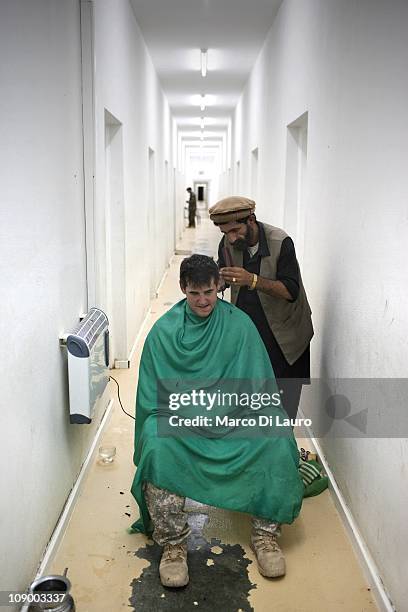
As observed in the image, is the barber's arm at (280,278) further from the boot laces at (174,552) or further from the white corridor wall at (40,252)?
the boot laces at (174,552)

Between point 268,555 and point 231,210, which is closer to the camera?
point 268,555

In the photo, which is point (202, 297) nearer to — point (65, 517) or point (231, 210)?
point (231, 210)

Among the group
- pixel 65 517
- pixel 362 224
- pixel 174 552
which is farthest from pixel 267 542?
pixel 362 224

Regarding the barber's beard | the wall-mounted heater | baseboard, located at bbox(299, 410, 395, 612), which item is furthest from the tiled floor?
the barber's beard

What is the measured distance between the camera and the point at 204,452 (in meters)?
2.37

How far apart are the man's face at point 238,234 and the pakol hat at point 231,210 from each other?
37 millimetres

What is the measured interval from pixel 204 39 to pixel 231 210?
4.45 m

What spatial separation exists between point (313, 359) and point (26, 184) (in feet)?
6.88

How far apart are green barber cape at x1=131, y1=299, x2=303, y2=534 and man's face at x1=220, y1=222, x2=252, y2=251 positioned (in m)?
0.45

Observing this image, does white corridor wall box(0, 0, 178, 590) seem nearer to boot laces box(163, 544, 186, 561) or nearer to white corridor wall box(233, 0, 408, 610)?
boot laces box(163, 544, 186, 561)

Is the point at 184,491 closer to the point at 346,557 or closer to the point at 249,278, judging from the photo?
the point at 346,557

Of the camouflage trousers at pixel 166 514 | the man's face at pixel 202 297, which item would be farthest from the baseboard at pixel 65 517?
the man's face at pixel 202 297

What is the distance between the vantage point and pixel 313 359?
11.8 ft

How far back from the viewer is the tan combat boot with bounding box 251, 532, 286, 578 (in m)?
2.34
